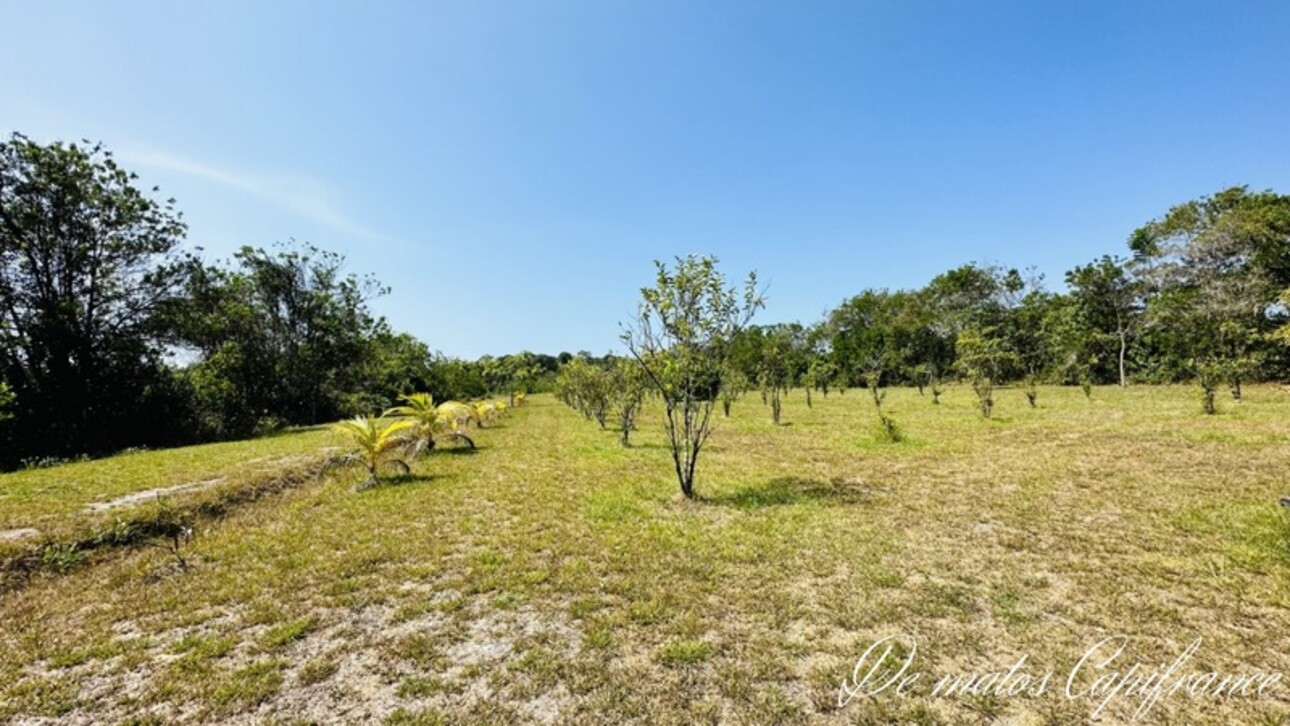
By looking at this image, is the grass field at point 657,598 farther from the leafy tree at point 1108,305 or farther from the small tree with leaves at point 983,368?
the leafy tree at point 1108,305

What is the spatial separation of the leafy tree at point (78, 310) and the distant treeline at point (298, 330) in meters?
0.05

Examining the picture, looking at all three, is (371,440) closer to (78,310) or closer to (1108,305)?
(78,310)

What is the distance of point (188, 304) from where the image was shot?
2264 cm

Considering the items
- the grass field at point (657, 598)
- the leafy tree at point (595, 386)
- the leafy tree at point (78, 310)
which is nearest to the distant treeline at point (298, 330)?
the leafy tree at point (78, 310)

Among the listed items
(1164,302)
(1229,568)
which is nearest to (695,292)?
(1229,568)

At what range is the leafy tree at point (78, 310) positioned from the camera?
1742 centimetres

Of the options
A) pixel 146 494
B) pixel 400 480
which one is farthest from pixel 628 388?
pixel 146 494

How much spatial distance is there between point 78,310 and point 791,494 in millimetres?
26702

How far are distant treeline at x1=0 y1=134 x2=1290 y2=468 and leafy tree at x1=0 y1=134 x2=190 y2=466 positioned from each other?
0.17 ft

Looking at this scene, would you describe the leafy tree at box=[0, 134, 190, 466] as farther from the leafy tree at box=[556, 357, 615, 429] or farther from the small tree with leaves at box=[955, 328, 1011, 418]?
the small tree with leaves at box=[955, 328, 1011, 418]

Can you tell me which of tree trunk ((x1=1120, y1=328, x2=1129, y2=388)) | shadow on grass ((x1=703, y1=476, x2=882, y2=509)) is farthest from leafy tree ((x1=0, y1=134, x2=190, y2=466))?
tree trunk ((x1=1120, y1=328, x2=1129, y2=388))

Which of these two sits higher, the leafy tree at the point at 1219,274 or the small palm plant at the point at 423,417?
the leafy tree at the point at 1219,274

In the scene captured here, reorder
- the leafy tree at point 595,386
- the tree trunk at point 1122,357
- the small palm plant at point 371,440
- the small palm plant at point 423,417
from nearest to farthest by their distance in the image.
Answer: the small palm plant at point 371,440 → the small palm plant at point 423,417 → the leafy tree at point 595,386 → the tree trunk at point 1122,357

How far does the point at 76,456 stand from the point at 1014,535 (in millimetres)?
25170
